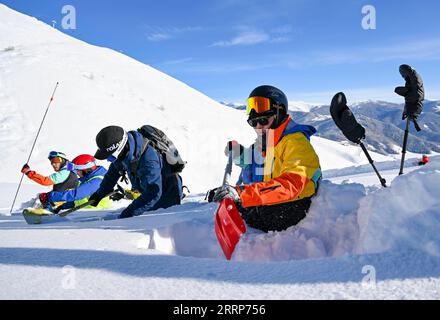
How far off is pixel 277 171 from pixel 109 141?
221 cm

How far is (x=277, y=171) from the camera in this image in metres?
3.15

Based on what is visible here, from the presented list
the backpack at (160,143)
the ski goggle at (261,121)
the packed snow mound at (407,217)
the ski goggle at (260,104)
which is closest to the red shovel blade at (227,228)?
the ski goggle at (261,121)

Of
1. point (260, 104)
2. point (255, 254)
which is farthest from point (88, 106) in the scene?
point (255, 254)

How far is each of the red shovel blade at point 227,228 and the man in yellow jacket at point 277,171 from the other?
128 millimetres

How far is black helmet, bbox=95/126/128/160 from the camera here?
438cm

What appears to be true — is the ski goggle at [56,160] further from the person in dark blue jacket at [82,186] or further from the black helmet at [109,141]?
the black helmet at [109,141]

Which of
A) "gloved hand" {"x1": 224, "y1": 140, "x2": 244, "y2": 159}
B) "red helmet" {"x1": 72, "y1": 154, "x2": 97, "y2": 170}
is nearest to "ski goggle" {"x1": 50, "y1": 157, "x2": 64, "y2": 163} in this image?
"red helmet" {"x1": 72, "y1": 154, "x2": 97, "y2": 170}

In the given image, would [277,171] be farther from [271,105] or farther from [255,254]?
[255,254]

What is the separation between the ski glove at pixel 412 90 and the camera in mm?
4379

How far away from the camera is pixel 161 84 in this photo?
3027 centimetres

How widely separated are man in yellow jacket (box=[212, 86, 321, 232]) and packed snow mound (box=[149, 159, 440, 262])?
0.13 meters
